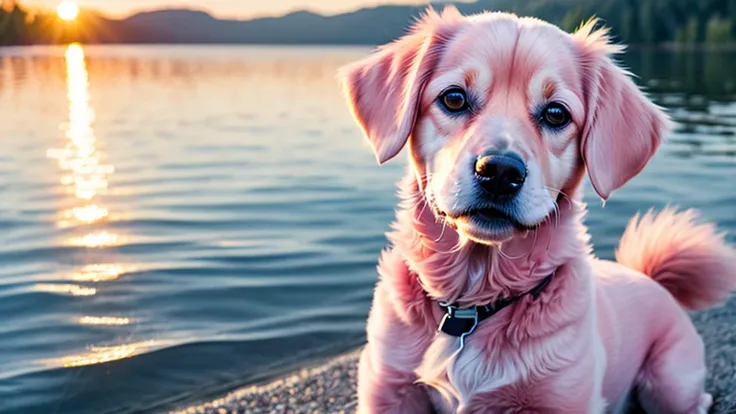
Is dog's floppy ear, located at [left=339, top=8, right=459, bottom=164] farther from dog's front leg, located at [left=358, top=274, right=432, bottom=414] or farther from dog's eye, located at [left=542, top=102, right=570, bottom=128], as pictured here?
dog's front leg, located at [left=358, top=274, right=432, bottom=414]

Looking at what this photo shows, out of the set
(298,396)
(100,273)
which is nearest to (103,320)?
(100,273)

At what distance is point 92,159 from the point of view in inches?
584

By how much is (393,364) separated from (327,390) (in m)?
1.80

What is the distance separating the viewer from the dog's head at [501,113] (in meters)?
2.98

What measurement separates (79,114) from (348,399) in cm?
2003

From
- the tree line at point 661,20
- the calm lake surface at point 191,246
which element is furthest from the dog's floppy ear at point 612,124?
the tree line at point 661,20

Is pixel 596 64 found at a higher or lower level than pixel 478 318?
higher

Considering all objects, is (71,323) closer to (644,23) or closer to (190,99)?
(190,99)

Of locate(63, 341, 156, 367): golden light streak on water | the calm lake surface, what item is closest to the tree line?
the calm lake surface

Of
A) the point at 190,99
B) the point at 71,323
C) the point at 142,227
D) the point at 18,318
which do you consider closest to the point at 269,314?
the point at 71,323

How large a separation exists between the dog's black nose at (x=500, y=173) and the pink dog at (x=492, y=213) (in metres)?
0.08

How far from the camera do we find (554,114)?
10.5ft

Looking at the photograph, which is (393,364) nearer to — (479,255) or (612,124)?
(479,255)

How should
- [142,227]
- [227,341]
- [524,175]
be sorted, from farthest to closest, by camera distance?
[142,227]
[227,341]
[524,175]
